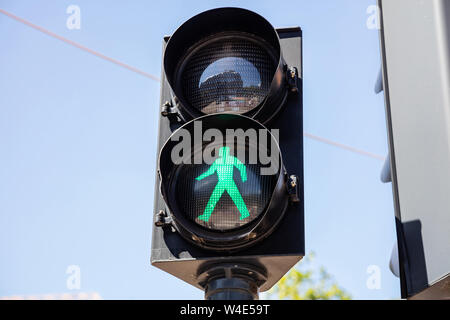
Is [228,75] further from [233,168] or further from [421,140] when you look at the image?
[421,140]

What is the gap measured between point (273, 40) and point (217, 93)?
0.27 m

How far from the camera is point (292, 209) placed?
1729 mm

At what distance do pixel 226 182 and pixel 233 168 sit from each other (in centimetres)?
5

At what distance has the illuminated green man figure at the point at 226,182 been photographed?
1.66m

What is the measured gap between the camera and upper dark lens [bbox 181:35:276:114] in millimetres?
1882

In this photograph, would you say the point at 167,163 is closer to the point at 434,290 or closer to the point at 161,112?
the point at 161,112

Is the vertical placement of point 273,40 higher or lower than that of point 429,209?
higher

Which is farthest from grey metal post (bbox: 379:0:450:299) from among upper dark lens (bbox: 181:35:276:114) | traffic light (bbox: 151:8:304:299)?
upper dark lens (bbox: 181:35:276:114)

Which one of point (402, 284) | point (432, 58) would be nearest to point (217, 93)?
point (432, 58)

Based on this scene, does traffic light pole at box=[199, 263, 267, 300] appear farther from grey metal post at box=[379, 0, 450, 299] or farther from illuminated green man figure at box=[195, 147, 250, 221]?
grey metal post at box=[379, 0, 450, 299]

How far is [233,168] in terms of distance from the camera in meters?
1.69

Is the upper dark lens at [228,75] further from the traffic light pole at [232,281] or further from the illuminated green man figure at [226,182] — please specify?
the traffic light pole at [232,281]

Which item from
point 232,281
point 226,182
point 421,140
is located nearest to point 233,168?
point 226,182
